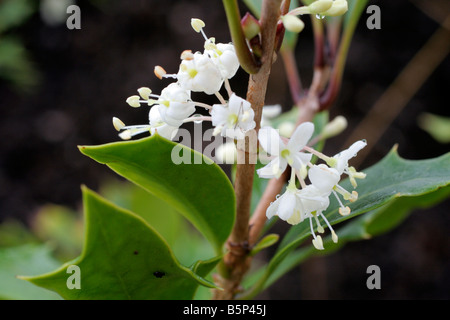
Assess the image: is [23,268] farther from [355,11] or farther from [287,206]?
[355,11]

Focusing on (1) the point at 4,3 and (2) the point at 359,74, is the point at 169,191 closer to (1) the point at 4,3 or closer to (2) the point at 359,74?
(2) the point at 359,74

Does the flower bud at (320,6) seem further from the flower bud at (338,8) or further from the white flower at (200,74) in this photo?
the white flower at (200,74)

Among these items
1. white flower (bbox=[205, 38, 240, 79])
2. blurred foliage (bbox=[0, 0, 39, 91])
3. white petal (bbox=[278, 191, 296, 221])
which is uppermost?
blurred foliage (bbox=[0, 0, 39, 91])

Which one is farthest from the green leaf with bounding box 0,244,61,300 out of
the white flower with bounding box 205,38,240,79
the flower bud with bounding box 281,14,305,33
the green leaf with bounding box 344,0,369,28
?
the green leaf with bounding box 344,0,369,28

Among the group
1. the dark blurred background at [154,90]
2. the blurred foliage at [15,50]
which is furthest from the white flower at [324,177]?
the blurred foliage at [15,50]

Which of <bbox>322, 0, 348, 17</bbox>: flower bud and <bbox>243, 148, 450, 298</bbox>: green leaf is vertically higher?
<bbox>322, 0, 348, 17</bbox>: flower bud

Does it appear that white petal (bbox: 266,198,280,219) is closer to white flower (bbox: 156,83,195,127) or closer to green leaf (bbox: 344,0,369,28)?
white flower (bbox: 156,83,195,127)

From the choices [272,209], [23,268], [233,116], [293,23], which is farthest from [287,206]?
A: [23,268]
